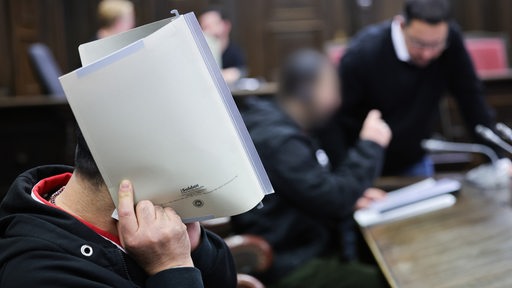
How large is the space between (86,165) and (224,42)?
4.89 m

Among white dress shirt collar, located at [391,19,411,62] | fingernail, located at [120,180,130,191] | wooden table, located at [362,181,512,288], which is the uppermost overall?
fingernail, located at [120,180,130,191]

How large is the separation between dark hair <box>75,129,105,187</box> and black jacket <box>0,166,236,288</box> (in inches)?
2.6

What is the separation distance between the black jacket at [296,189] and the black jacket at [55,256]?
1.04m

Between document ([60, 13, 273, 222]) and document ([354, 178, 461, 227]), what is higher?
document ([60, 13, 273, 222])

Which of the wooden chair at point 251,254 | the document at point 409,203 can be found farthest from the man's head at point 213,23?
the wooden chair at point 251,254

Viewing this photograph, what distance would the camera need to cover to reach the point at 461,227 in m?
1.88

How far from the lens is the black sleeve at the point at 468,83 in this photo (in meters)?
2.83

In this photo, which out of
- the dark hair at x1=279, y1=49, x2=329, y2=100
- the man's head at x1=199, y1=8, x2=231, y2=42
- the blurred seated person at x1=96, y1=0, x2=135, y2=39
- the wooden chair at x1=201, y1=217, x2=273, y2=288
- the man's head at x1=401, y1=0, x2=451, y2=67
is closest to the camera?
the wooden chair at x1=201, y1=217, x2=273, y2=288

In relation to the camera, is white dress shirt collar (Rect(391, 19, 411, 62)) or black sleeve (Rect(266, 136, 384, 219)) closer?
black sleeve (Rect(266, 136, 384, 219))

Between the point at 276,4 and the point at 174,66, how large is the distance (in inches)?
243

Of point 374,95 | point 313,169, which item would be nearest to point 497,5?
point 374,95

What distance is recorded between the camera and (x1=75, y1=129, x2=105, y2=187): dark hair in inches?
37.7

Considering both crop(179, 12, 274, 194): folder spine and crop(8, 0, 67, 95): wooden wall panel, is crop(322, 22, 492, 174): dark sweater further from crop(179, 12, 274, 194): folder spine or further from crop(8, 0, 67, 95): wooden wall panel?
crop(8, 0, 67, 95): wooden wall panel

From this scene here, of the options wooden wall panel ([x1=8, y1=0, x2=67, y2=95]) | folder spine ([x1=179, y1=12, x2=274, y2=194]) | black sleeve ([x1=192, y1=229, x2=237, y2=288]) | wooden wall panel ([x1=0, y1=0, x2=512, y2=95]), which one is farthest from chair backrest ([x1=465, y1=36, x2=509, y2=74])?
folder spine ([x1=179, y1=12, x2=274, y2=194])
